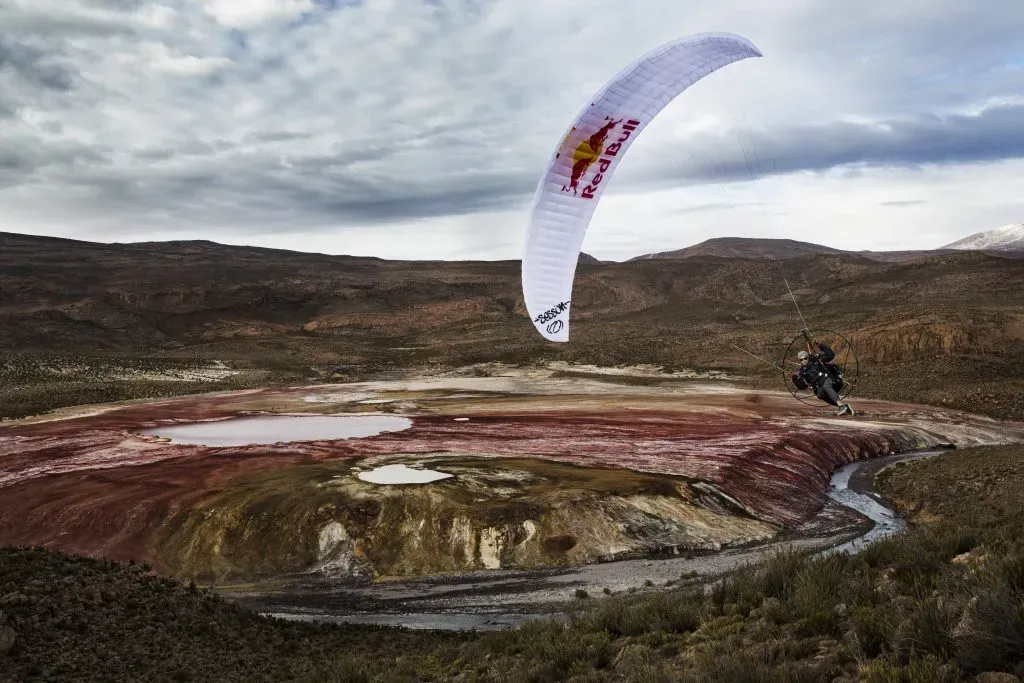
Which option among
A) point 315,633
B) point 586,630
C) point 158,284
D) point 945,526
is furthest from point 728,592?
point 158,284

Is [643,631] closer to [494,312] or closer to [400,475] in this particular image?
[400,475]

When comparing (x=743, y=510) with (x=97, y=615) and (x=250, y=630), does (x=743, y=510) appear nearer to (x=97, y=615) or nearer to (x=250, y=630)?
(x=250, y=630)

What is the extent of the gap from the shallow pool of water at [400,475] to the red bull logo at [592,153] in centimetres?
1065

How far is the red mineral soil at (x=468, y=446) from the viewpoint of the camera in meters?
21.3

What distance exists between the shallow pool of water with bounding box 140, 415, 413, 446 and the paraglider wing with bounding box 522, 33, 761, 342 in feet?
58.9

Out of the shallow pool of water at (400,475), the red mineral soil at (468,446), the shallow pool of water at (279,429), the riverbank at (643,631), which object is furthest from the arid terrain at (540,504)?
the shallow pool of water at (279,429)

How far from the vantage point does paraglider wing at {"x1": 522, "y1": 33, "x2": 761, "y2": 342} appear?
1622 cm

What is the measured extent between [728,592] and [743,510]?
40.2 ft

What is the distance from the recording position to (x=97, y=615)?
12.4 metres

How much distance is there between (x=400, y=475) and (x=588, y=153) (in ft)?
40.4

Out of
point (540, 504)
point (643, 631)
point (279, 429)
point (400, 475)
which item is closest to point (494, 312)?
point (279, 429)

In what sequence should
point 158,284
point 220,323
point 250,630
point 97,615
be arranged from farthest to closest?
point 158,284
point 220,323
point 250,630
point 97,615

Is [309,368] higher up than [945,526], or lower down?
lower down

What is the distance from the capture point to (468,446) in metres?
29.3
